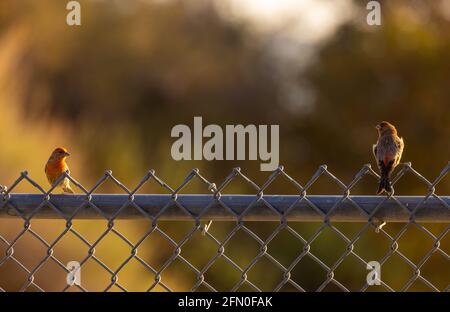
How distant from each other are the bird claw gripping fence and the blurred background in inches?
1.2

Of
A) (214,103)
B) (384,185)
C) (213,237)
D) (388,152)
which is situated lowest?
(213,237)

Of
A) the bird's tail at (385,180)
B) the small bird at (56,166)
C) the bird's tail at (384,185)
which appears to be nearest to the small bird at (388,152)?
the bird's tail at (385,180)

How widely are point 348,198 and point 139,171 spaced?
8266 millimetres

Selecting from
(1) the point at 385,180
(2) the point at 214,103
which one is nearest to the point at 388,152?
(1) the point at 385,180

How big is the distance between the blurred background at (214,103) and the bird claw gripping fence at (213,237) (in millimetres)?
32

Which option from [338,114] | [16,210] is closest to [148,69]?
[338,114]

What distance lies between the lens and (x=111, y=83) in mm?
25500

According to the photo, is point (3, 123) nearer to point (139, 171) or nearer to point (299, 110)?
point (139, 171)

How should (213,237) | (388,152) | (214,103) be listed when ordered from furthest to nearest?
(214,103)
(388,152)
(213,237)

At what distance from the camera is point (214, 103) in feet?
80.3

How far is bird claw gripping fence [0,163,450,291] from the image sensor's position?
2891 millimetres

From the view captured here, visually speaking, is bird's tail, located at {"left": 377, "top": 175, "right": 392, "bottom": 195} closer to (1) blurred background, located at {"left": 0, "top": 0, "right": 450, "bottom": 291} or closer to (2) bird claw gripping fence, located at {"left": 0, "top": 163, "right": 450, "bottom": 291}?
(2) bird claw gripping fence, located at {"left": 0, "top": 163, "right": 450, "bottom": 291}

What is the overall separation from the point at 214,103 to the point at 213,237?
21.3m

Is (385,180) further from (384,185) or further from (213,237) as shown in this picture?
(213,237)
